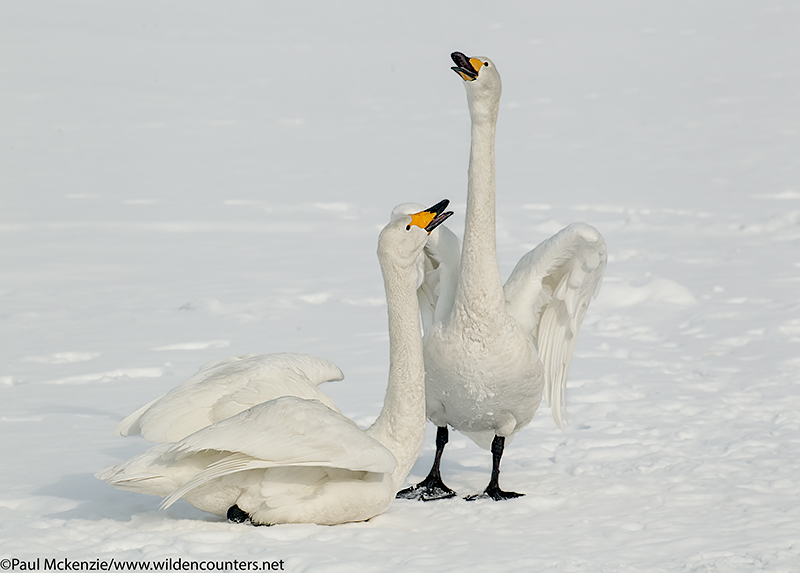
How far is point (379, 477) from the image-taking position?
4461mm

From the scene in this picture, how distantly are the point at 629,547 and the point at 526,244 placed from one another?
24.7ft

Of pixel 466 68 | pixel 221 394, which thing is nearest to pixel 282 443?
pixel 221 394

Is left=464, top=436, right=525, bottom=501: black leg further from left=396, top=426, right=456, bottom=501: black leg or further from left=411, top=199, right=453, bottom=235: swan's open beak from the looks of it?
left=411, top=199, right=453, bottom=235: swan's open beak

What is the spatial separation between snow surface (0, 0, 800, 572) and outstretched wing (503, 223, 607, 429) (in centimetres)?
52

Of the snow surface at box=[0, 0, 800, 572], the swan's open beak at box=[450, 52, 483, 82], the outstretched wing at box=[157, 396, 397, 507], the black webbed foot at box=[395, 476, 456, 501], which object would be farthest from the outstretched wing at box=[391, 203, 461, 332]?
the outstretched wing at box=[157, 396, 397, 507]

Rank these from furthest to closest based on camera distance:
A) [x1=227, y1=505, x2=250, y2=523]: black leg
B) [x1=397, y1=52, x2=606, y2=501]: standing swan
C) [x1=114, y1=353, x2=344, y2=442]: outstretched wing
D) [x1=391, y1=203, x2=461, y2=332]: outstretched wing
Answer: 1. [x1=391, y1=203, x2=461, y2=332]: outstretched wing
2. [x1=397, y1=52, x2=606, y2=501]: standing swan
3. [x1=114, y1=353, x2=344, y2=442]: outstretched wing
4. [x1=227, y1=505, x2=250, y2=523]: black leg

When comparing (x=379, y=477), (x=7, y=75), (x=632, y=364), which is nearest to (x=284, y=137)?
(x=7, y=75)

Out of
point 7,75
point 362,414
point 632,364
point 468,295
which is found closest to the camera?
point 468,295

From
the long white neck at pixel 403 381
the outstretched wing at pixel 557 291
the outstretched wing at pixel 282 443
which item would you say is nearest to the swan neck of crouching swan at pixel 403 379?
the long white neck at pixel 403 381

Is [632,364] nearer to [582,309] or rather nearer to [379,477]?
[582,309]

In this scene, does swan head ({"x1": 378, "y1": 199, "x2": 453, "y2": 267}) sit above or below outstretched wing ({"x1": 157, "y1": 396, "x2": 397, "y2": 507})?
above

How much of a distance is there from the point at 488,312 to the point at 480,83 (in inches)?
48.3

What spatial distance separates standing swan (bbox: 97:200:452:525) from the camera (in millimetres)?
4097

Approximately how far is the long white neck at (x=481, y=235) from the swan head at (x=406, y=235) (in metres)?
0.57
